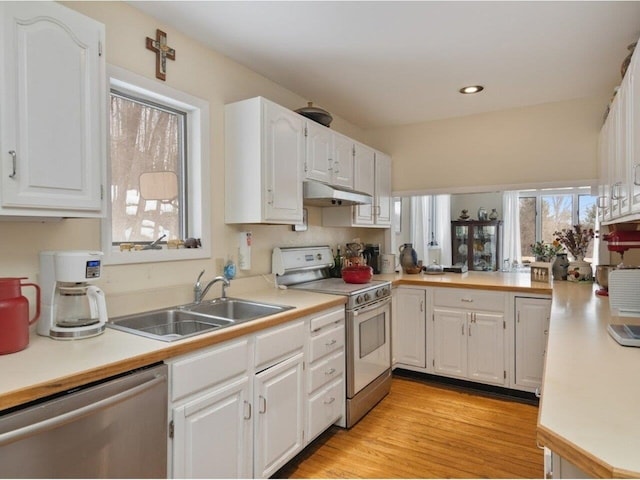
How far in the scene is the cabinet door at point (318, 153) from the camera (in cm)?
278

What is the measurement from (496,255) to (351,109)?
9.55 ft

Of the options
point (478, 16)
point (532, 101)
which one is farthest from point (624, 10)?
point (532, 101)

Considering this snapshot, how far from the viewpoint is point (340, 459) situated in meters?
2.29

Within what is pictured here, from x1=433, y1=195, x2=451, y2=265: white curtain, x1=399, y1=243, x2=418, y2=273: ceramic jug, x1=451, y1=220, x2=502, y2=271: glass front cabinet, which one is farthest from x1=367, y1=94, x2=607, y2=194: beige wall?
x1=451, y1=220, x2=502, y2=271: glass front cabinet

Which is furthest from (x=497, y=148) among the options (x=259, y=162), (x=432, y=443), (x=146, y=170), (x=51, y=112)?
(x=51, y=112)

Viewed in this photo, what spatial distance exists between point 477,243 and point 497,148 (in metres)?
1.92

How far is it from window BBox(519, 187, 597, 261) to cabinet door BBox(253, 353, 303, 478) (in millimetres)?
4031

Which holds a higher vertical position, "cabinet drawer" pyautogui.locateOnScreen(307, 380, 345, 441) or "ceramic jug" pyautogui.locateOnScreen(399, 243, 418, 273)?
"ceramic jug" pyautogui.locateOnScreen(399, 243, 418, 273)

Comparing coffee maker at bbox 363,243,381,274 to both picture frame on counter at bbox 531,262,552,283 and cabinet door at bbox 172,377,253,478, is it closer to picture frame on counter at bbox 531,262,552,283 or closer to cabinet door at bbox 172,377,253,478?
picture frame on counter at bbox 531,262,552,283

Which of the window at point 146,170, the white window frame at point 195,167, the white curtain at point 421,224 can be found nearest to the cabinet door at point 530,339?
the white curtain at point 421,224

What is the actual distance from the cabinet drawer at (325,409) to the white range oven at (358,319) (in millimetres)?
84

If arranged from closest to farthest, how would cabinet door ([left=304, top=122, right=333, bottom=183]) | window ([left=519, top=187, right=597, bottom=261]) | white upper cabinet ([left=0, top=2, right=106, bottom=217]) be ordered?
white upper cabinet ([left=0, top=2, right=106, bottom=217])
cabinet door ([left=304, top=122, right=333, bottom=183])
window ([left=519, top=187, right=597, bottom=261])

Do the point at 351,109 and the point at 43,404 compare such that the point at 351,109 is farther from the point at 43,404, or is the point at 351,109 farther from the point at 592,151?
the point at 43,404

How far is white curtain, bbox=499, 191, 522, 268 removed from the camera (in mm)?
5180
